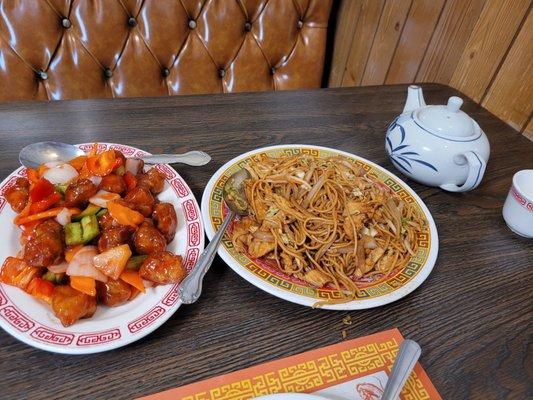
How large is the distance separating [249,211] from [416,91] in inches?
27.4

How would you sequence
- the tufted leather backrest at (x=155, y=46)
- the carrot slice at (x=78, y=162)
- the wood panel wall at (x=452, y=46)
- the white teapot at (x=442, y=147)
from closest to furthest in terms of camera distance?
the carrot slice at (x=78, y=162), the white teapot at (x=442, y=147), the wood panel wall at (x=452, y=46), the tufted leather backrest at (x=155, y=46)

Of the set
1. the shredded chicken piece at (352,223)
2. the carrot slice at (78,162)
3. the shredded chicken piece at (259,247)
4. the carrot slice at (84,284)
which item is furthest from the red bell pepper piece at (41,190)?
the shredded chicken piece at (352,223)

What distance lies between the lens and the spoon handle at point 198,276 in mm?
708

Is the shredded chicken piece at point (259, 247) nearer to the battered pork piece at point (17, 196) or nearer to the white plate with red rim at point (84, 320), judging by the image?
the white plate with red rim at point (84, 320)

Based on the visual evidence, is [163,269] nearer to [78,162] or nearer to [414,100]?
[78,162]

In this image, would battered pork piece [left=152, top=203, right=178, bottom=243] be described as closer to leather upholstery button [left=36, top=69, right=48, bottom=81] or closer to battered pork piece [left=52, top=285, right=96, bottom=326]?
battered pork piece [left=52, top=285, right=96, bottom=326]

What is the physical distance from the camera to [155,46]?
6.27ft

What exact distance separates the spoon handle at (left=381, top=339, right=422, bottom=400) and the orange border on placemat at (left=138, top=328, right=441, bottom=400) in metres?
0.04

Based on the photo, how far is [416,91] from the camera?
122 centimetres

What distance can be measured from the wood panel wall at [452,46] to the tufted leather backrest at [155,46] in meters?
0.32

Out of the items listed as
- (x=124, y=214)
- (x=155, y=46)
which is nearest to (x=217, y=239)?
(x=124, y=214)

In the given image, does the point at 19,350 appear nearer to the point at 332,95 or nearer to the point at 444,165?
the point at 444,165

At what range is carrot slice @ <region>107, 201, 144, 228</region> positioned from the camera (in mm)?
798

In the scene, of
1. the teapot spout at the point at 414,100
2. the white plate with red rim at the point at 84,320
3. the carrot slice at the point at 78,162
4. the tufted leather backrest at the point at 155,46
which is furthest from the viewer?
the tufted leather backrest at the point at 155,46
